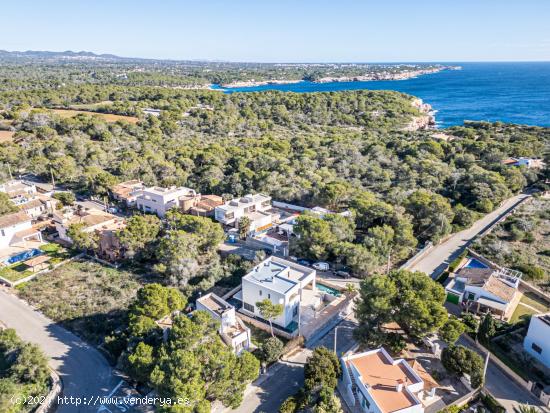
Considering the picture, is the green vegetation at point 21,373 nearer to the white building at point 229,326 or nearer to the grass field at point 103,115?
the white building at point 229,326

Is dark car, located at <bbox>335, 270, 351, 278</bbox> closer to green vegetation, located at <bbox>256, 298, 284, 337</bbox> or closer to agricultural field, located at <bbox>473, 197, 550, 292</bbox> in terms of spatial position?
green vegetation, located at <bbox>256, 298, 284, 337</bbox>

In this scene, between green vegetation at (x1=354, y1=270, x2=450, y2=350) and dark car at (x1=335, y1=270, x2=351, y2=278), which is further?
dark car at (x1=335, y1=270, x2=351, y2=278)

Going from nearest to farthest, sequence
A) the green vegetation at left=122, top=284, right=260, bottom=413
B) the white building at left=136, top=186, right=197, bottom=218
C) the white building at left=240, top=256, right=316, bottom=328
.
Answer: the green vegetation at left=122, top=284, right=260, bottom=413
the white building at left=240, top=256, right=316, bottom=328
the white building at left=136, top=186, right=197, bottom=218

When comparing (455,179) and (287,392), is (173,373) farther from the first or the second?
(455,179)

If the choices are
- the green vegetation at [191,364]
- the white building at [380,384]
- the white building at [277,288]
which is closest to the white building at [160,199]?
the white building at [277,288]

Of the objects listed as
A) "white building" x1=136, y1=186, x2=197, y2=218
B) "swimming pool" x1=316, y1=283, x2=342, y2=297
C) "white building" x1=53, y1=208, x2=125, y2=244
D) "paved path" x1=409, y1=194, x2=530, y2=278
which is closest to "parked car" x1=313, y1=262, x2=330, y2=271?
"swimming pool" x1=316, y1=283, x2=342, y2=297

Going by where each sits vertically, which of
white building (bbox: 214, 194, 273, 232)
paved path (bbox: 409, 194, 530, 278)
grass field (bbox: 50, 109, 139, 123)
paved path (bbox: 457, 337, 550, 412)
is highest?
grass field (bbox: 50, 109, 139, 123)

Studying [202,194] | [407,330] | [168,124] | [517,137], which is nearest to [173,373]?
[407,330]

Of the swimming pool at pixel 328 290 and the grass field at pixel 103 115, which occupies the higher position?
the grass field at pixel 103 115
